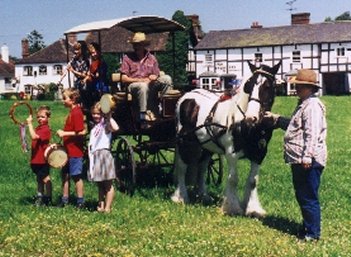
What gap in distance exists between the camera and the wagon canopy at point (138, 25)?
1348cm

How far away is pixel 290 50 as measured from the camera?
2940 inches

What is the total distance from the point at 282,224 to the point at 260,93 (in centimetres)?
209

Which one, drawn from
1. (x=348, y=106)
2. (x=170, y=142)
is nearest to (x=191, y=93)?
(x=170, y=142)

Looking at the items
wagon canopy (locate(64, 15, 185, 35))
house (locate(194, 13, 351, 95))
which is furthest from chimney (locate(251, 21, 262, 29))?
wagon canopy (locate(64, 15, 185, 35))

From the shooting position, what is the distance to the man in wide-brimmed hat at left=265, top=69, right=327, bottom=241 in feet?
29.1

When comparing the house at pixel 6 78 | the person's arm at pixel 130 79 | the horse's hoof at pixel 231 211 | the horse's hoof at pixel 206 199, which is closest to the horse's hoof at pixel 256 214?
the horse's hoof at pixel 231 211

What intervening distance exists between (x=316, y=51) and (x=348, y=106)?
30.6m

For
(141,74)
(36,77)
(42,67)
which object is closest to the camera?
(141,74)

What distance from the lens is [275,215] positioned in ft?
36.0

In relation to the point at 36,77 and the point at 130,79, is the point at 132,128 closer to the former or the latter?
the point at 130,79

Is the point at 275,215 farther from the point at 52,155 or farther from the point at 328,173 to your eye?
the point at 328,173

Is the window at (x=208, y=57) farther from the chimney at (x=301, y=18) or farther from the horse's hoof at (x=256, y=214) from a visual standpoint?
the horse's hoof at (x=256, y=214)

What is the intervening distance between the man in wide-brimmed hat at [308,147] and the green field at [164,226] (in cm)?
45

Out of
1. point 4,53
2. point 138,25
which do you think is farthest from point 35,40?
point 138,25
